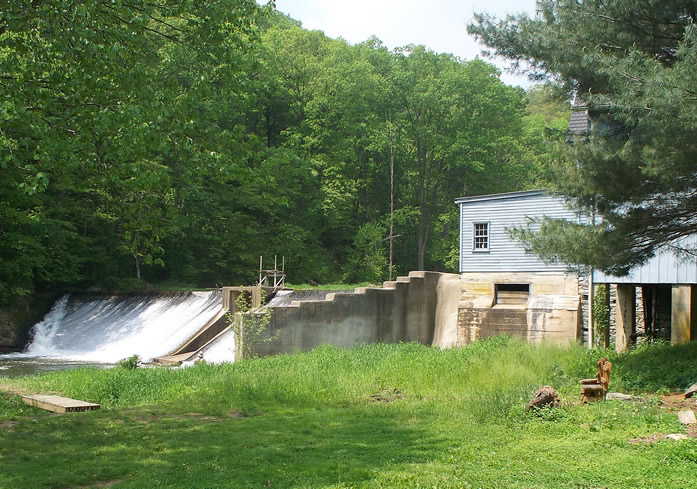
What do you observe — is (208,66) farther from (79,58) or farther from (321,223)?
(321,223)

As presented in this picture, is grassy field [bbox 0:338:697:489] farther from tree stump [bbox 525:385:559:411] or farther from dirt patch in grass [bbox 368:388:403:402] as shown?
tree stump [bbox 525:385:559:411]

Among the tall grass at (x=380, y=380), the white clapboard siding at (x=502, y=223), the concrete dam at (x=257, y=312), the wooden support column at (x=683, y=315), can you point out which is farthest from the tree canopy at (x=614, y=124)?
the white clapboard siding at (x=502, y=223)

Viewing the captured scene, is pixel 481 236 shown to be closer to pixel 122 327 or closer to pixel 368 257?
pixel 122 327

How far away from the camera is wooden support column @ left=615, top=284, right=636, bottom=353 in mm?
18875

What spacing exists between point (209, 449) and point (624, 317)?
45.8ft

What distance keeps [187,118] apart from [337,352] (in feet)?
30.5

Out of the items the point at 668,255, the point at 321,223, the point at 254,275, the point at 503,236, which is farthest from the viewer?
the point at 321,223

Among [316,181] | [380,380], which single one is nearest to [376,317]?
[380,380]

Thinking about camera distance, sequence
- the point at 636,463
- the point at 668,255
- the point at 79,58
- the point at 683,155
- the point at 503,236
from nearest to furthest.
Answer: the point at 636,463
the point at 79,58
the point at 683,155
the point at 668,255
the point at 503,236

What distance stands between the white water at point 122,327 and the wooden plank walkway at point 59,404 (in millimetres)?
9662

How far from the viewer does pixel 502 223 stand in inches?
939

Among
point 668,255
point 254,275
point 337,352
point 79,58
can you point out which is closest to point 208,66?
point 79,58

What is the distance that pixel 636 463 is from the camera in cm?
709

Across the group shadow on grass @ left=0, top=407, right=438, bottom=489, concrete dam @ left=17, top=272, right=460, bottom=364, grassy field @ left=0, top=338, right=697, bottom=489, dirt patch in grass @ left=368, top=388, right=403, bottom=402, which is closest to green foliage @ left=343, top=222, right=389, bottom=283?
concrete dam @ left=17, top=272, right=460, bottom=364
